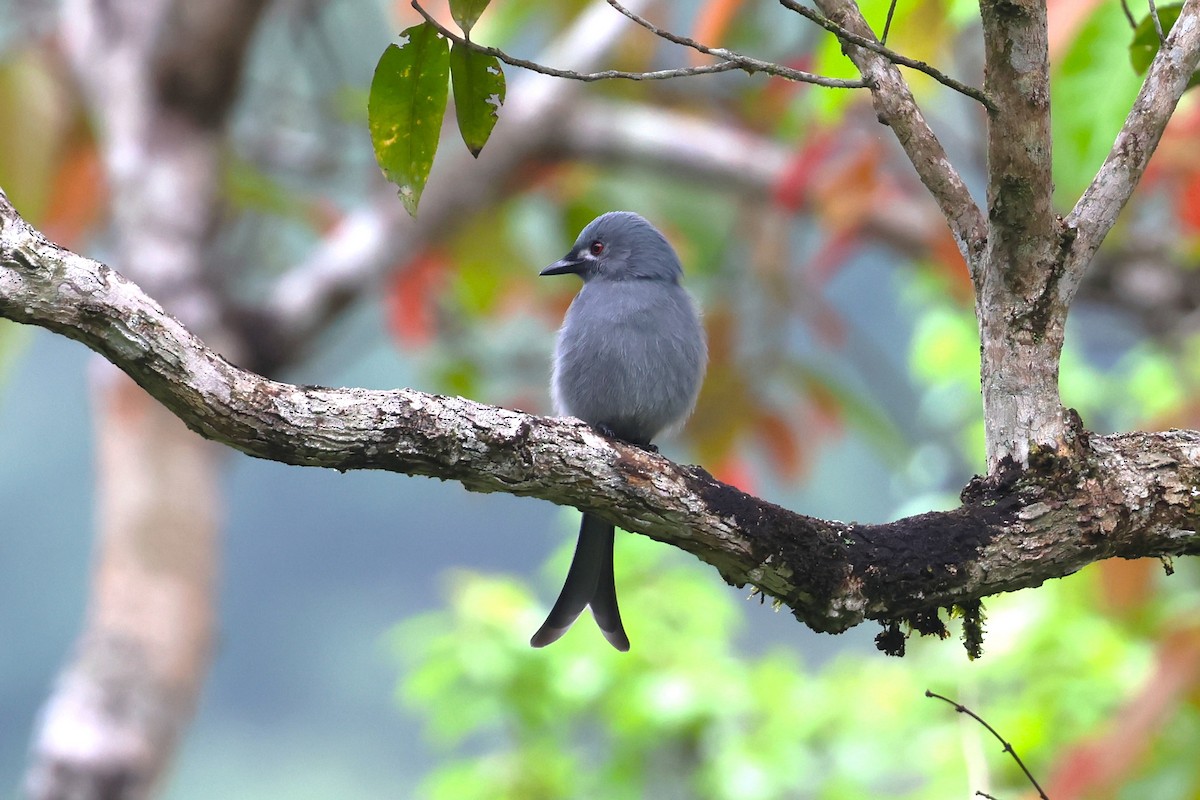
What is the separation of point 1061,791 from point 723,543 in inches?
55.9

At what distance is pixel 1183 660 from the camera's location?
260 cm

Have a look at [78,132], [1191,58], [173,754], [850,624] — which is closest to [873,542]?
[850,624]

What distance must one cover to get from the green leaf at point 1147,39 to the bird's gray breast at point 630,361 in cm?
111

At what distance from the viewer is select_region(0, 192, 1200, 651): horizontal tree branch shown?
1.46m

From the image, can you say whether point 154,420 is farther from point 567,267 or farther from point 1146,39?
point 1146,39

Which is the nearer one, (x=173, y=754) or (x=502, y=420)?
(x=502, y=420)

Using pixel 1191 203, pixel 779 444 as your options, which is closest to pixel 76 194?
pixel 779 444

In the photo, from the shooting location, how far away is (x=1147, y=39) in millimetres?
2211

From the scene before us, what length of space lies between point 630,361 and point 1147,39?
1.21m

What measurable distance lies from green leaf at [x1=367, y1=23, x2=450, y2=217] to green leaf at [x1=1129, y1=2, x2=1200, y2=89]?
4.18ft

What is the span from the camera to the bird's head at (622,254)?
3092 mm

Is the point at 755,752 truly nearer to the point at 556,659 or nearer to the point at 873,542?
the point at 556,659

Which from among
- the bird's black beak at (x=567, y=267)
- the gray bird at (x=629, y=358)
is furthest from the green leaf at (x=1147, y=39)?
the bird's black beak at (x=567, y=267)

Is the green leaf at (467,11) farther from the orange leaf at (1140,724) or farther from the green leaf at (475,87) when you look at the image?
the orange leaf at (1140,724)
